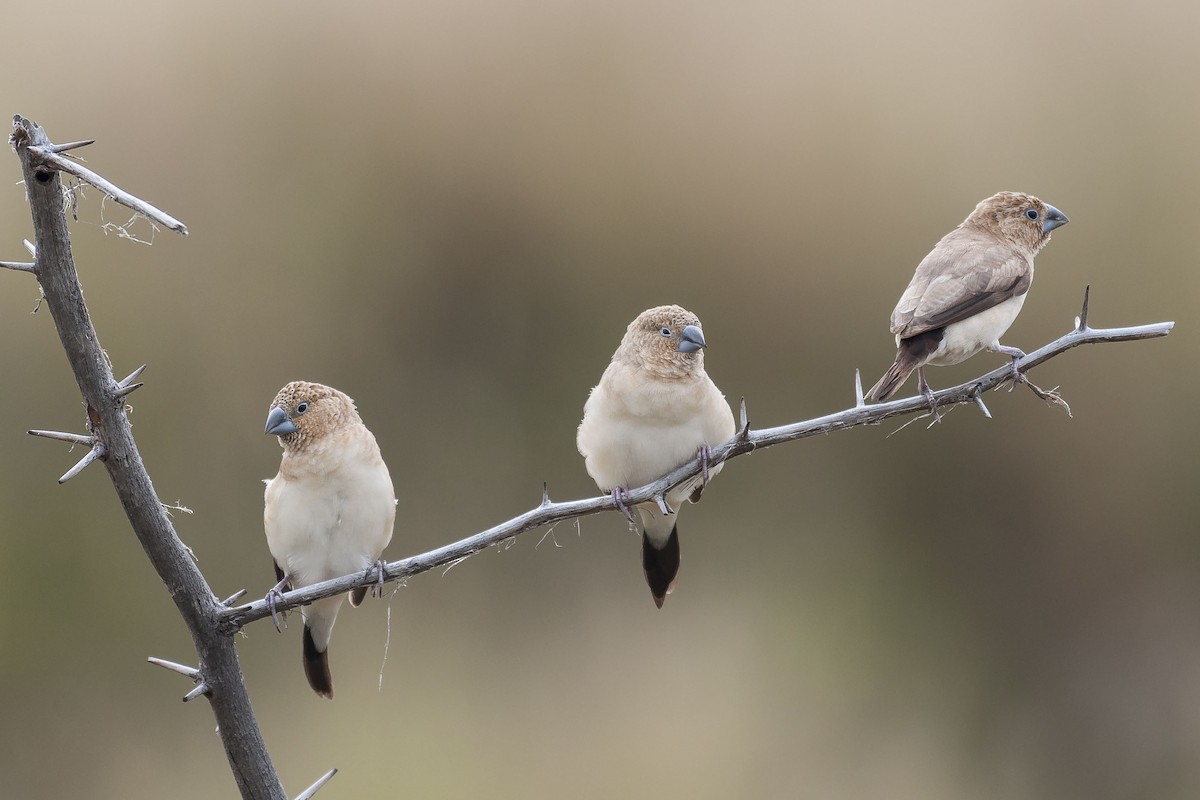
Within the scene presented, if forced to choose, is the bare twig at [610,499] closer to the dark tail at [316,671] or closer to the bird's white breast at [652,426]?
the bird's white breast at [652,426]

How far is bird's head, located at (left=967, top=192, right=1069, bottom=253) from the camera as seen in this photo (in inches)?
208

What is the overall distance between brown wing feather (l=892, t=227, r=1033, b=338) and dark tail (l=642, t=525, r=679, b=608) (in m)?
1.35

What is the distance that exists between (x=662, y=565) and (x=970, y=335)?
1599 mm

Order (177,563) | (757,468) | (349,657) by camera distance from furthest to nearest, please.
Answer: (757,468) → (349,657) → (177,563)

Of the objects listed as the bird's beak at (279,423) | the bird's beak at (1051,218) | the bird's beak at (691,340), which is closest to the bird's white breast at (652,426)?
the bird's beak at (691,340)

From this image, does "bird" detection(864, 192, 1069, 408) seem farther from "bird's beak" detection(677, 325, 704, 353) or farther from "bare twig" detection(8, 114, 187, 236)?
"bare twig" detection(8, 114, 187, 236)

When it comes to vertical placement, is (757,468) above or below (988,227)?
below

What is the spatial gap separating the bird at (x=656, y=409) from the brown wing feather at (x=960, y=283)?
771 mm

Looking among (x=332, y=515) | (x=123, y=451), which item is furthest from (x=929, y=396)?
(x=332, y=515)

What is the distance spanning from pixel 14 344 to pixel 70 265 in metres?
6.92

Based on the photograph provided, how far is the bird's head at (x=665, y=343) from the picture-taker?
443cm

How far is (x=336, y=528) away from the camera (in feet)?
15.5

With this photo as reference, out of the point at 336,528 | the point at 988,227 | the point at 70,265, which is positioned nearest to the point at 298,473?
the point at 336,528

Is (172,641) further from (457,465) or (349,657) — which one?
(457,465)
